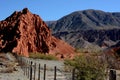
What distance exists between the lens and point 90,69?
18.6 metres

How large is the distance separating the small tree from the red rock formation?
55926mm

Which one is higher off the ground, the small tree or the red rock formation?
the red rock formation

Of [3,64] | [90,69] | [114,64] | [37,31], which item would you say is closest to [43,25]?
[37,31]

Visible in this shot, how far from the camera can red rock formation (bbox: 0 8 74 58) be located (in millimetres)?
78375

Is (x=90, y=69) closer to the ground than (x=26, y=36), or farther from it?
closer to the ground

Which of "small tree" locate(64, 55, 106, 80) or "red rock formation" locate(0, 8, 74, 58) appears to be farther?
"red rock formation" locate(0, 8, 74, 58)

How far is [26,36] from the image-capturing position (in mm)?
82812

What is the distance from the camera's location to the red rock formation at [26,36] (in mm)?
78375

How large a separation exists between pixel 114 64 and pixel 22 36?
55.2 metres

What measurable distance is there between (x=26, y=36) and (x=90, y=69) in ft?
213

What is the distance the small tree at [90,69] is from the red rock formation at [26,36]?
5593 centimetres

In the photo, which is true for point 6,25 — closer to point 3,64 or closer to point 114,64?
point 3,64

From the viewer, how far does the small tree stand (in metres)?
18.1

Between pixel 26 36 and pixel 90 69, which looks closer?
pixel 90 69
